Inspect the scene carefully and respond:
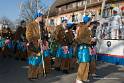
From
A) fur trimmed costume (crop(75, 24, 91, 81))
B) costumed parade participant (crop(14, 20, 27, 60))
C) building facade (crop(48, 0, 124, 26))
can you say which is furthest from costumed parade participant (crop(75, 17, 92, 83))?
building facade (crop(48, 0, 124, 26))

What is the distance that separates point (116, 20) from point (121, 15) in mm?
418

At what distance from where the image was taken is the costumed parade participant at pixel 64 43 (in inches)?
573

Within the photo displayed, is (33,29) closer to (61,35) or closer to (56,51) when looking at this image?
(61,35)

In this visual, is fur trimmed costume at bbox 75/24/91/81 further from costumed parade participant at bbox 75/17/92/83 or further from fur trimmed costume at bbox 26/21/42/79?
fur trimmed costume at bbox 26/21/42/79

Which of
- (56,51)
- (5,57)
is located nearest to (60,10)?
(5,57)

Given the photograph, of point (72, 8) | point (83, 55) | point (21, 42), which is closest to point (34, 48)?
point (83, 55)

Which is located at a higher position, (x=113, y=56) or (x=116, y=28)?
(x=116, y=28)

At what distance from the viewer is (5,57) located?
2230cm

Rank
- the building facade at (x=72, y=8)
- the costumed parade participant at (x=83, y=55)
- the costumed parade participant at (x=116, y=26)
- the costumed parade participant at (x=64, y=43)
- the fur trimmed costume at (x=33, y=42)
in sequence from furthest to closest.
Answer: the building facade at (x=72, y=8) < the costumed parade participant at (x=116, y=26) < the costumed parade participant at (x=64, y=43) < the fur trimmed costume at (x=33, y=42) < the costumed parade participant at (x=83, y=55)

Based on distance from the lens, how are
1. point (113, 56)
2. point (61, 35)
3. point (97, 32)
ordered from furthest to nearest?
point (97, 32)
point (113, 56)
point (61, 35)

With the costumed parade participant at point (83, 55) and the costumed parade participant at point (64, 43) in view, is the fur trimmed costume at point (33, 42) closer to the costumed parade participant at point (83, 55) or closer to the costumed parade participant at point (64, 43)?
the costumed parade participant at point (83, 55)

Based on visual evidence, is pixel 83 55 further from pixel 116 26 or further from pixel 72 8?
pixel 72 8

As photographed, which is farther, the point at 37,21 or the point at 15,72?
the point at 15,72

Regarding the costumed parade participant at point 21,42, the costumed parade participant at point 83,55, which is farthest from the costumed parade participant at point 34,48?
the costumed parade participant at point 21,42
